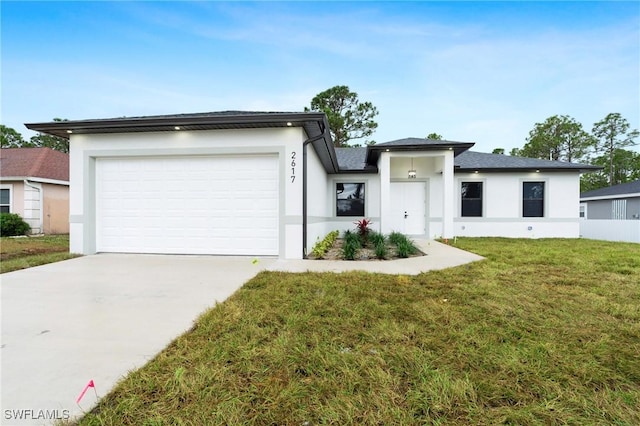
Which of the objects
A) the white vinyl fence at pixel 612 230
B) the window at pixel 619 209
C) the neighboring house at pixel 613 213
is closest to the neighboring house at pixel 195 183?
the white vinyl fence at pixel 612 230

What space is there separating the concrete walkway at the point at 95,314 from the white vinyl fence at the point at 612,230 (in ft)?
35.1

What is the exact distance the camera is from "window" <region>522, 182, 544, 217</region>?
38.0 feet

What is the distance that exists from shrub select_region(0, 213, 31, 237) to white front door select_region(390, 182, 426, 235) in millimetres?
15066

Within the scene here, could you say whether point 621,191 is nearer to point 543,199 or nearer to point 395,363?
point 543,199

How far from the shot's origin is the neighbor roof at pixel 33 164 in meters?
11.6

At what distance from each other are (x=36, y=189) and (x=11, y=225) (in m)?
1.82

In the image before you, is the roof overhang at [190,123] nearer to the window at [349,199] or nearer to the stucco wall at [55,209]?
the window at [349,199]

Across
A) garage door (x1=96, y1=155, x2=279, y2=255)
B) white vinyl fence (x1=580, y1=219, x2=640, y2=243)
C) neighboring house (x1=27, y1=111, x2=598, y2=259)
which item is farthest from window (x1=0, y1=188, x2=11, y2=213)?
white vinyl fence (x1=580, y1=219, x2=640, y2=243)

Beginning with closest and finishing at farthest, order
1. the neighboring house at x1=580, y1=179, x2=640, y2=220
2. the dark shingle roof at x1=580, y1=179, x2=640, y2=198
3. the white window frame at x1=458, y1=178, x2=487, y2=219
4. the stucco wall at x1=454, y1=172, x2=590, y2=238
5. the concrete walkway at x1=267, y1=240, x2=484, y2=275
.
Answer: the concrete walkway at x1=267, y1=240, x2=484, y2=275 → the stucco wall at x1=454, y1=172, x2=590, y2=238 → the white window frame at x1=458, y1=178, x2=487, y2=219 → the neighboring house at x1=580, y1=179, x2=640, y2=220 → the dark shingle roof at x1=580, y1=179, x2=640, y2=198

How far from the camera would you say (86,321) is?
2754 mm

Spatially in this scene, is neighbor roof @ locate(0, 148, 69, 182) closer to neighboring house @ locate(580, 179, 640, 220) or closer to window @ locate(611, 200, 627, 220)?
neighboring house @ locate(580, 179, 640, 220)

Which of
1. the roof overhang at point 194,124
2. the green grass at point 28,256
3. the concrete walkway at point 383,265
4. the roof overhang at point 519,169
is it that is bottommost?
the concrete walkway at point 383,265

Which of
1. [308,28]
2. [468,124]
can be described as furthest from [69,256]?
[468,124]

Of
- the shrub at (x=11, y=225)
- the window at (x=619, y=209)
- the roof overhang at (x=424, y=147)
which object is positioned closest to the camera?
the roof overhang at (x=424, y=147)
